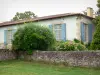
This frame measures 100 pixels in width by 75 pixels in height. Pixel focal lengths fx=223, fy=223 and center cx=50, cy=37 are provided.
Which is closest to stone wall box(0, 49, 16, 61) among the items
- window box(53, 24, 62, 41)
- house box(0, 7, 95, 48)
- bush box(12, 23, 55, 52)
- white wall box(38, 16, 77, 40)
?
bush box(12, 23, 55, 52)

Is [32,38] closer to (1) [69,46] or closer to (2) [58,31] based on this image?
(1) [69,46]

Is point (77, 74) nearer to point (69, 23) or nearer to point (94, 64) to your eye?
point (94, 64)

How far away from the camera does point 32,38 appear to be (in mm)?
19688

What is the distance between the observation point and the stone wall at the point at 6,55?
1956 cm

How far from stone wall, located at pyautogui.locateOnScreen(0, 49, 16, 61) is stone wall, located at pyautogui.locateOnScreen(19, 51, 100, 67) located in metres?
2.32

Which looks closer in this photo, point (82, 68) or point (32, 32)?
point (82, 68)

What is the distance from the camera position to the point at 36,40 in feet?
65.0

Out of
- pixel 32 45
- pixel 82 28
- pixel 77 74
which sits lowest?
pixel 77 74

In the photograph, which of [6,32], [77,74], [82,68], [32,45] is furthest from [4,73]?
[6,32]

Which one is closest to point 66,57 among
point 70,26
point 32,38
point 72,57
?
point 72,57

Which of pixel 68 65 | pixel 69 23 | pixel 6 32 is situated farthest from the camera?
pixel 6 32

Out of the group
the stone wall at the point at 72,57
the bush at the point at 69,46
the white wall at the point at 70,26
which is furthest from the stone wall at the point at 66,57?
the white wall at the point at 70,26

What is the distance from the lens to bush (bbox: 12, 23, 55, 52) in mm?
19672

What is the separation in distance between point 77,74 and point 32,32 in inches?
315
